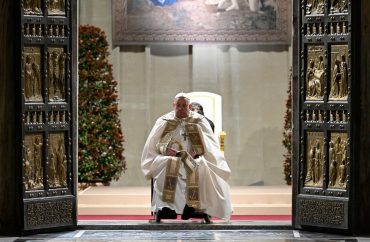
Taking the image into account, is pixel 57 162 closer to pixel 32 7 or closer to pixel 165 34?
pixel 32 7

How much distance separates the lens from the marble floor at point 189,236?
40.1 ft

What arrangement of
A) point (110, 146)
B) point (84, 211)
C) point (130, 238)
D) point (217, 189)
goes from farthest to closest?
point (110, 146)
point (84, 211)
point (217, 189)
point (130, 238)

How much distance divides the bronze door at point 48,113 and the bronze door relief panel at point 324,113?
2.32 meters

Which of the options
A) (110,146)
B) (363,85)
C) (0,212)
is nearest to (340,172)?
(363,85)

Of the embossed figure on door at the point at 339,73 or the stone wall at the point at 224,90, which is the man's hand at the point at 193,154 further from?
the stone wall at the point at 224,90

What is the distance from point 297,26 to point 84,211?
412cm

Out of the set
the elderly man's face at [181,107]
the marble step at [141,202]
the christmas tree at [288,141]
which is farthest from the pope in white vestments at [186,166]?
the christmas tree at [288,141]

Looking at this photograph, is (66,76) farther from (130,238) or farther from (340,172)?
(340,172)

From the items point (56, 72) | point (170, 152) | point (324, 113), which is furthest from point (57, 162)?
point (324, 113)

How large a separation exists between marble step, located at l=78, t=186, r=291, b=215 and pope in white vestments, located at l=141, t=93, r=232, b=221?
6.90 ft

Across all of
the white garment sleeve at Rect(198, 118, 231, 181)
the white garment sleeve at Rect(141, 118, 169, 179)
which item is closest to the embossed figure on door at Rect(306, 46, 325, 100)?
the white garment sleeve at Rect(198, 118, 231, 181)

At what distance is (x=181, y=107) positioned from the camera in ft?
44.2

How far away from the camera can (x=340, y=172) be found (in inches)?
493

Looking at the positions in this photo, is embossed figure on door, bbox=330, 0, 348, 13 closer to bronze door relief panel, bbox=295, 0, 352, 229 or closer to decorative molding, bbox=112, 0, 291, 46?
bronze door relief panel, bbox=295, 0, 352, 229
